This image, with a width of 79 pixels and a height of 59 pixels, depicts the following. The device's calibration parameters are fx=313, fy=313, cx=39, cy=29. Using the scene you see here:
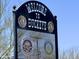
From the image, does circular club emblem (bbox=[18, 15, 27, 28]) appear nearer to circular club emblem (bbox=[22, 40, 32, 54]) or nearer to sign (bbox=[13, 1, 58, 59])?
sign (bbox=[13, 1, 58, 59])

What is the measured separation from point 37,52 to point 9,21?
3.89 meters

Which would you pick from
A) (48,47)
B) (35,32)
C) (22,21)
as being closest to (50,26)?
(48,47)

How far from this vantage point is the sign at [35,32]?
10.2 m

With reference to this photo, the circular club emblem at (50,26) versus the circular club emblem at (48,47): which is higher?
the circular club emblem at (50,26)

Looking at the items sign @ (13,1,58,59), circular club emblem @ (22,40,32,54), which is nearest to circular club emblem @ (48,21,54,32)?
sign @ (13,1,58,59)

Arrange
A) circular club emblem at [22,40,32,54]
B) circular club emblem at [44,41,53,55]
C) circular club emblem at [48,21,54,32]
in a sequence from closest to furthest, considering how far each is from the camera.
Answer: circular club emblem at [22,40,32,54] < circular club emblem at [44,41,53,55] < circular club emblem at [48,21,54,32]

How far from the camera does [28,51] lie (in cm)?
1034

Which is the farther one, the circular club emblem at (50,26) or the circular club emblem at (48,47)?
the circular club emblem at (50,26)

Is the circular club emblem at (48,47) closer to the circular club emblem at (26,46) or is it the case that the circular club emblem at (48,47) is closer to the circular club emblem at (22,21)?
the circular club emblem at (26,46)

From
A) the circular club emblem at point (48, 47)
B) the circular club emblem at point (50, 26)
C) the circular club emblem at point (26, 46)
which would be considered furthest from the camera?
the circular club emblem at point (50, 26)

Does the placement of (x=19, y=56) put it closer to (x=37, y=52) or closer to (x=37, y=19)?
(x=37, y=52)

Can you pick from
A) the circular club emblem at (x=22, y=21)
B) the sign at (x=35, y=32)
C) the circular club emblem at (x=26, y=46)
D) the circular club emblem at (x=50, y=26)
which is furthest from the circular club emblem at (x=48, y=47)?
the circular club emblem at (x=22, y=21)


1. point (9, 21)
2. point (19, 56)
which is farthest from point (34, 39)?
point (9, 21)

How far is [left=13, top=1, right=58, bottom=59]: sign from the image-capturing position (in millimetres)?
10219
